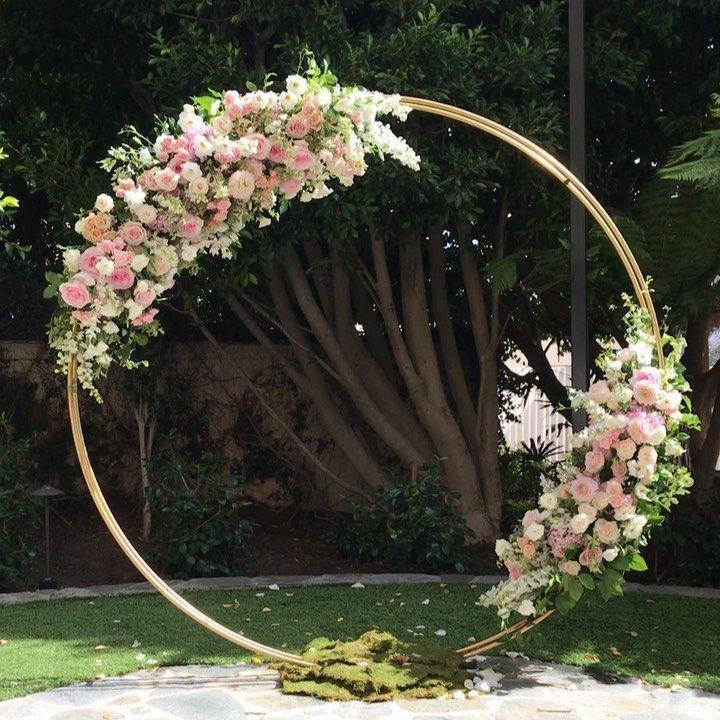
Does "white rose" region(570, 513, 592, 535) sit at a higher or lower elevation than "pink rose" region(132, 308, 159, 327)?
lower

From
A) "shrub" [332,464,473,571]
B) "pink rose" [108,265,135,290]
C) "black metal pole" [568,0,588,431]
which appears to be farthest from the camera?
"shrub" [332,464,473,571]

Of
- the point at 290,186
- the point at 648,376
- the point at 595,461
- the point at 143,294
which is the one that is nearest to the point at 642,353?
the point at 648,376

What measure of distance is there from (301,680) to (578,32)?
342 centimetres

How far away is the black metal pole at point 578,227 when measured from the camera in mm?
5262

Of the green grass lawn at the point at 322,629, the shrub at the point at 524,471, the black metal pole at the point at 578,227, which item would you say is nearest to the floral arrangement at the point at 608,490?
the green grass lawn at the point at 322,629

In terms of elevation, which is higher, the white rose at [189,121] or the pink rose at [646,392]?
the white rose at [189,121]

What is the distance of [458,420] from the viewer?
309 inches

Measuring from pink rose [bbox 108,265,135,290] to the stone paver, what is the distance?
8.07 feet

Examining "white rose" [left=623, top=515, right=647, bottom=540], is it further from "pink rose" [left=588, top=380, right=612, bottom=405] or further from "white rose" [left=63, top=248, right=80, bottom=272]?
"white rose" [left=63, top=248, right=80, bottom=272]

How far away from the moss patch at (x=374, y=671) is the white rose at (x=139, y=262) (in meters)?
1.79

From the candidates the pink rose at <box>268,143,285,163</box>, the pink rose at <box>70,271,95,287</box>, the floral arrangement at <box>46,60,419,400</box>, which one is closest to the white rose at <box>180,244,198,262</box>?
the floral arrangement at <box>46,60,419,400</box>

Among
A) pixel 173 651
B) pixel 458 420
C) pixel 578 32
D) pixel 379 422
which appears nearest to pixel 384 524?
pixel 379 422

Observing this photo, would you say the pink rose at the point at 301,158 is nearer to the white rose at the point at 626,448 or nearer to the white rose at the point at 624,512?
the white rose at the point at 626,448

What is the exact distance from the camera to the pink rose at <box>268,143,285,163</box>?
419 centimetres
